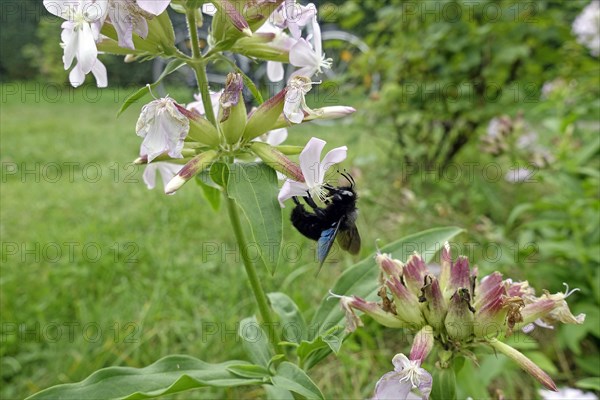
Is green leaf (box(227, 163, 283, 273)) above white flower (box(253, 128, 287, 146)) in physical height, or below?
below

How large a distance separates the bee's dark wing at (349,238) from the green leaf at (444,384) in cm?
20

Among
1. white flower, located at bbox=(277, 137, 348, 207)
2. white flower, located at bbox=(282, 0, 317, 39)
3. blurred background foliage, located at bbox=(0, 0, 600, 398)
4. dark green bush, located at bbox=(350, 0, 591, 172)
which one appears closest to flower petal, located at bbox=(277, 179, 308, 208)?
white flower, located at bbox=(277, 137, 348, 207)

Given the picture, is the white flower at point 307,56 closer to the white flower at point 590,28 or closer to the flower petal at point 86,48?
the flower petal at point 86,48

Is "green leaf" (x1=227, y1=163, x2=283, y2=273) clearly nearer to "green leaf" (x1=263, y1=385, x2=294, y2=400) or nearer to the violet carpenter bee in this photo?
the violet carpenter bee

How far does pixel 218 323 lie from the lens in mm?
1465

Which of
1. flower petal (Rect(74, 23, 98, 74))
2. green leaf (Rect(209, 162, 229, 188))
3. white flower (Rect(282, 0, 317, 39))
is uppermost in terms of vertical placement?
white flower (Rect(282, 0, 317, 39))

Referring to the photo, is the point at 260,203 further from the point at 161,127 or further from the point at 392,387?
the point at 392,387

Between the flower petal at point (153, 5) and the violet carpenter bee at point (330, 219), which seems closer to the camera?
the flower petal at point (153, 5)

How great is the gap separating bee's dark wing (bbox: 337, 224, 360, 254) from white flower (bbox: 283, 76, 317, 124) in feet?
0.55

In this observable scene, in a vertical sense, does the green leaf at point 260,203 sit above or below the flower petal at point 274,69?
below

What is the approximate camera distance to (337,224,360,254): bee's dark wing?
2.44ft

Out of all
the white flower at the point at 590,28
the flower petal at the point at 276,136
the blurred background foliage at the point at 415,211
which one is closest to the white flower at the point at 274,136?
the flower petal at the point at 276,136

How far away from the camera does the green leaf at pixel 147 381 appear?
71cm

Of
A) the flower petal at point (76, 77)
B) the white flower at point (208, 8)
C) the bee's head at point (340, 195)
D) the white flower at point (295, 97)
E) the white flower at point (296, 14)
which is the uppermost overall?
the white flower at point (208, 8)
